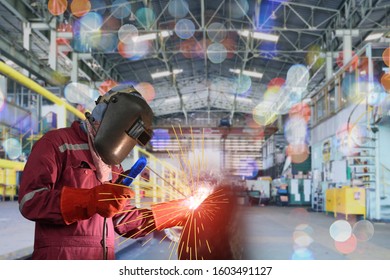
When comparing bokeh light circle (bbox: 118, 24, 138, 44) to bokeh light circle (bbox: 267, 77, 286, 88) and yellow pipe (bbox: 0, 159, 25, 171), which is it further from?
yellow pipe (bbox: 0, 159, 25, 171)

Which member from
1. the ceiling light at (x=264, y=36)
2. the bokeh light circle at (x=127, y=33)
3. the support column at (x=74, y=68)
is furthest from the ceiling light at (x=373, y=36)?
the support column at (x=74, y=68)

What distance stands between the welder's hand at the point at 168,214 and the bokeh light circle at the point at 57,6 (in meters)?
12.4

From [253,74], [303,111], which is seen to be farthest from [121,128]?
[253,74]

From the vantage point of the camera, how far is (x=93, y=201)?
1217 mm

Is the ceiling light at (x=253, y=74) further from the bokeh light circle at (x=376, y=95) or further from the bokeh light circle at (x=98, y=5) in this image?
the bokeh light circle at (x=376, y=95)

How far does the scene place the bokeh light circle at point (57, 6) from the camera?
12.7m

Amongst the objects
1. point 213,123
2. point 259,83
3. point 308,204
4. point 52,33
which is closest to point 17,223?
point 52,33

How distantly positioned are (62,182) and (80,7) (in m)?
13.5

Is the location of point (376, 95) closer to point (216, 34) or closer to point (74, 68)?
point (216, 34)

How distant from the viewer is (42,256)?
4.64 ft

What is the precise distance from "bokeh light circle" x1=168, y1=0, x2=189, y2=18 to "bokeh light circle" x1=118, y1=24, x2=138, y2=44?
4.81 ft

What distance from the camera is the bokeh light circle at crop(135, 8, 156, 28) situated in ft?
48.8

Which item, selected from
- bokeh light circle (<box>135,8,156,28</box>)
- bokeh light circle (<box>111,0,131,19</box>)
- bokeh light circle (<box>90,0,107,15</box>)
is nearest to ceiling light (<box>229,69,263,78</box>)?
bokeh light circle (<box>135,8,156,28</box>)
